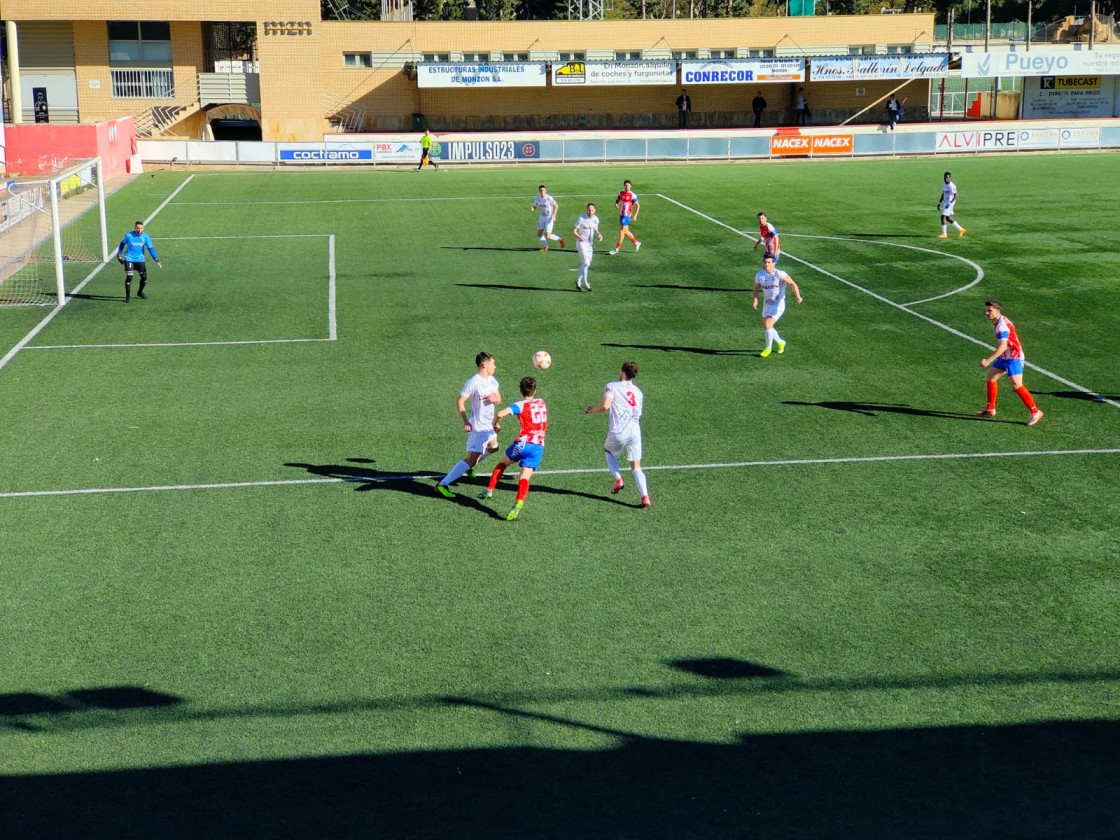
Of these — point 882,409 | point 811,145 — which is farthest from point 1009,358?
point 811,145

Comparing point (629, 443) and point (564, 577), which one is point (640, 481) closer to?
point (629, 443)

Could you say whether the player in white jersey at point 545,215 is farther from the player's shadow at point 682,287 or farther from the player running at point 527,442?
the player running at point 527,442

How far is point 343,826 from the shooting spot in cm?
872

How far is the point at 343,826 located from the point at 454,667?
2497mm

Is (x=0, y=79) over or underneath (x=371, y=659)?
over

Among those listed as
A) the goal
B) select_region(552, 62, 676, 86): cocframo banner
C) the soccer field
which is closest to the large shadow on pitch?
the soccer field

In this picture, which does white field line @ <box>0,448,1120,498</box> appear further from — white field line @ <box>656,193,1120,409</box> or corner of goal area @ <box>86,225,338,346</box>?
corner of goal area @ <box>86,225,338,346</box>

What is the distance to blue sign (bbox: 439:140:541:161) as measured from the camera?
60281 mm

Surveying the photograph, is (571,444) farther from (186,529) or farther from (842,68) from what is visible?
(842,68)

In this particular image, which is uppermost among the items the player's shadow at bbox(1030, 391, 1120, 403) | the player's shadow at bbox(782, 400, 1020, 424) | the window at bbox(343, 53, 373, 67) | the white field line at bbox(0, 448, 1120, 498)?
the window at bbox(343, 53, 373, 67)

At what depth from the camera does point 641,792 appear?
30.0 feet

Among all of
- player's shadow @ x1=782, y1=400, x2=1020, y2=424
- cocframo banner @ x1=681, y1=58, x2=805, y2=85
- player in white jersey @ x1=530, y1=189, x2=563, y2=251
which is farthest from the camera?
cocframo banner @ x1=681, y1=58, x2=805, y2=85

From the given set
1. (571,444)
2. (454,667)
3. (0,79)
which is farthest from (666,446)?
(0,79)

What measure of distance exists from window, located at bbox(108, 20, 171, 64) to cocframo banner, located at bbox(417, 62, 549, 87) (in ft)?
46.4
